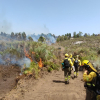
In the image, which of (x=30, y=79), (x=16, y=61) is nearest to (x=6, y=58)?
(x=16, y=61)

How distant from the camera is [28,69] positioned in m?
7.55

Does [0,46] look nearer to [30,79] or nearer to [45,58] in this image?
[45,58]

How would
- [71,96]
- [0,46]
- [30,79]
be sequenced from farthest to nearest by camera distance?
[0,46] < [30,79] < [71,96]

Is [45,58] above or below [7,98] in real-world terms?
above

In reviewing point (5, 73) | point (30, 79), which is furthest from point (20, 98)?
point (5, 73)

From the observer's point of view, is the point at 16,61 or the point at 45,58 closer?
the point at 45,58

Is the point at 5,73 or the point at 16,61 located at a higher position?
the point at 16,61

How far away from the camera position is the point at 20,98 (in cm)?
462

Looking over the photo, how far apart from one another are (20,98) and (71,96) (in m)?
2.30

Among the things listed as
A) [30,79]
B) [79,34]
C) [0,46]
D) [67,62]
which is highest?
Result: [79,34]

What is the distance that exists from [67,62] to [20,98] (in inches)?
120

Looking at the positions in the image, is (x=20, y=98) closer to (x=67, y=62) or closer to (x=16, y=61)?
(x=67, y=62)

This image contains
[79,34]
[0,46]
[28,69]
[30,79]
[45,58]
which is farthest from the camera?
[79,34]

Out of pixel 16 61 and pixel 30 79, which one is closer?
pixel 30 79
